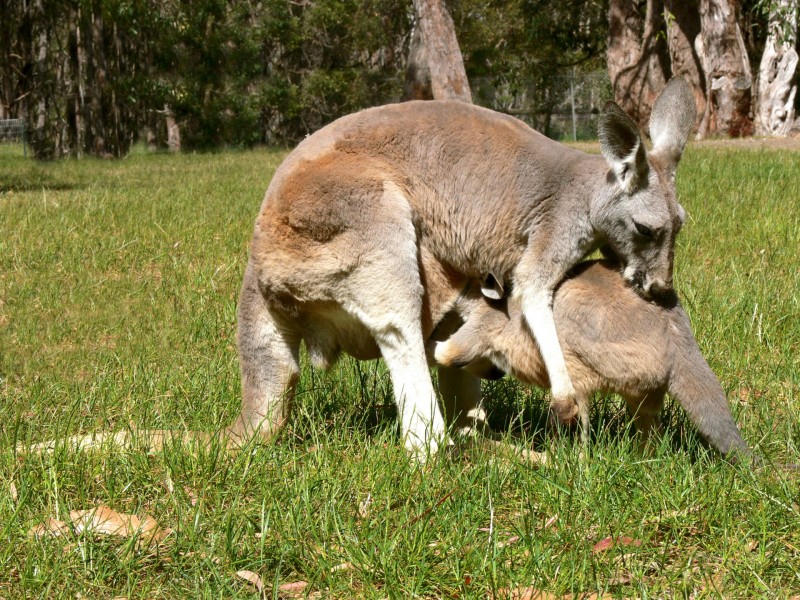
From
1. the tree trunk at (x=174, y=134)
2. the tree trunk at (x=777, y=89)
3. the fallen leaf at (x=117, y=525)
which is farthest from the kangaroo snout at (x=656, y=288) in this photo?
the tree trunk at (x=174, y=134)

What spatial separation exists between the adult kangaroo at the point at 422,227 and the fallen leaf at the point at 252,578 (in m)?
0.98

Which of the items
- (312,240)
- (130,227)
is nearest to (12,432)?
(312,240)

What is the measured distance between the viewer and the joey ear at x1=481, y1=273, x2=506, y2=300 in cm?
407

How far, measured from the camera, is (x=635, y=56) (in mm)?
22969

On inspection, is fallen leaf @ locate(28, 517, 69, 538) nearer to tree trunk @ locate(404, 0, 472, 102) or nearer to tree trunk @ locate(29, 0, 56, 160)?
tree trunk @ locate(404, 0, 472, 102)

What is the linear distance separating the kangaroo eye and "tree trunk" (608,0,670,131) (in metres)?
19.2

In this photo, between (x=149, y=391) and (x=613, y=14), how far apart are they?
20.7m

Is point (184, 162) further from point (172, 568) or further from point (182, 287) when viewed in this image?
point (172, 568)

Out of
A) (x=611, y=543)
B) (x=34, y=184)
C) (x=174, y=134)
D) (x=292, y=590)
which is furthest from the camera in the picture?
(x=174, y=134)

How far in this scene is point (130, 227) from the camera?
8.43 meters

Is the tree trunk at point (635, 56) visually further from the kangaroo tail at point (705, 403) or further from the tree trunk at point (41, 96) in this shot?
the kangaroo tail at point (705, 403)

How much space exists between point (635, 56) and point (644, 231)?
2042cm

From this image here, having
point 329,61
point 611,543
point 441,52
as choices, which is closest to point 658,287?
point 611,543

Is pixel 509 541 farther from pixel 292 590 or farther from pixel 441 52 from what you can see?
pixel 441 52
